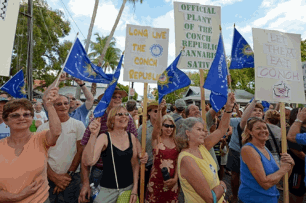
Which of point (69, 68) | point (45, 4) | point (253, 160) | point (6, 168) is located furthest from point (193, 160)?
point (45, 4)

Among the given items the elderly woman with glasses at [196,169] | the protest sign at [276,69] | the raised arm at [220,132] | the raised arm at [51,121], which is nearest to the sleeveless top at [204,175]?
the elderly woman with glasses at [196,169]

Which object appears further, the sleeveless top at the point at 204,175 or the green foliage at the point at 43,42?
the green foliage at the point at 43,42

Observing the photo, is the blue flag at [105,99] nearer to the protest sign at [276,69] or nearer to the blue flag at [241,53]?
the protest sign at [276,69]

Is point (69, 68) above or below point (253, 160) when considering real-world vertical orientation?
above


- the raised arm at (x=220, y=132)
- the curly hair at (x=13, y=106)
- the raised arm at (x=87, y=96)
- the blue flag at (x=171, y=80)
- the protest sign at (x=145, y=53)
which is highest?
the protest sign at (x=145, y=53)

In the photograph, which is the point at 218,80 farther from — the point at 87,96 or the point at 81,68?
the point at 87,96

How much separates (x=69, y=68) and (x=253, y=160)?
2508mm

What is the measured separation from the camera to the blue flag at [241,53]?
3.73m

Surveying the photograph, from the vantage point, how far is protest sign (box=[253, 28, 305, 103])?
294cm

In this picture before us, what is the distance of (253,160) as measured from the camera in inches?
85.4

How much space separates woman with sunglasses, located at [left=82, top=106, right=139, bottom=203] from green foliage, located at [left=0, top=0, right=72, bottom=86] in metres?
15.4

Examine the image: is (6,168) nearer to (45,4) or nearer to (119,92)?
(119,92)

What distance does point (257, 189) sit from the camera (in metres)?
2.17

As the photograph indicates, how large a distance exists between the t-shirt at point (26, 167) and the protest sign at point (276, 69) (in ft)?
9.62
